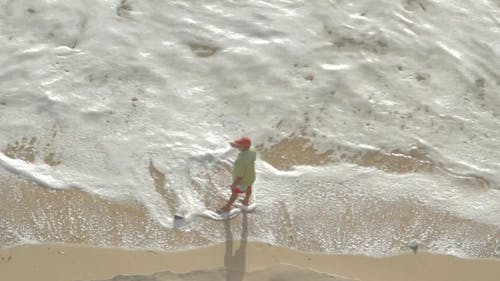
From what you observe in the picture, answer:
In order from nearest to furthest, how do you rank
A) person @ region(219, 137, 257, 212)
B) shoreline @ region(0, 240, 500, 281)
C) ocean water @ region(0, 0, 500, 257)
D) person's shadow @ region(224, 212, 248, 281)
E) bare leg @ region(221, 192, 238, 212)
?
shoreline @ region(0, 240, 500, 281)
person's shadow @ region(224, 212, 248, 281)
person @ region(219, 137, 257, 212)
bare leg @ region(221, 192, 238, 212)
ocean water @ region(0, 0, 500, 257)

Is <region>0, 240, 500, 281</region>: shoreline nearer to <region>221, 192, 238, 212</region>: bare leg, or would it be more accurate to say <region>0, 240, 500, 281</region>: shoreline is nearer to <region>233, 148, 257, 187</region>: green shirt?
<region>221, 192, 238, 212</region>: bare leg

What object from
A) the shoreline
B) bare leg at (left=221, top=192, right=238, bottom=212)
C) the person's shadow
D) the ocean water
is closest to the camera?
the shoreline

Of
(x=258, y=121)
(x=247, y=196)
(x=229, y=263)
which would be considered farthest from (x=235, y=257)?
(x=258, y=121)

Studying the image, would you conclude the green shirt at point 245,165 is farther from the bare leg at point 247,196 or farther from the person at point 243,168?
the bare leg at point 247,196

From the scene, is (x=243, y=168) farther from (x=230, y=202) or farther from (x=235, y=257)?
(x=235, y=257)

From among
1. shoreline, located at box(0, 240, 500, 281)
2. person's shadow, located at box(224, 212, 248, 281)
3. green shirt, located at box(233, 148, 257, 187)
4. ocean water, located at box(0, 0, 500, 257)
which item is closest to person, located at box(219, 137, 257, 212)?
green shirt, located at box(233, 148, 257, 187)

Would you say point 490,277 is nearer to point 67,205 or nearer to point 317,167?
point 317,167
